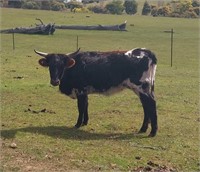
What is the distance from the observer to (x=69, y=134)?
9797 mm

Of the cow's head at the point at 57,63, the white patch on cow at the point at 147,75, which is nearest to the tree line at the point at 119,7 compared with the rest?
the cow's head at the point at 57,63

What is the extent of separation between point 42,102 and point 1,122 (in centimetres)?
267

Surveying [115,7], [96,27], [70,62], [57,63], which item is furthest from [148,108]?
[115,7]

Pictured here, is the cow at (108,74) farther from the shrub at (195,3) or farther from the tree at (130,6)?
the tree at (130,6)

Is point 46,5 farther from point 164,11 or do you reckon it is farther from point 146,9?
point 164,11

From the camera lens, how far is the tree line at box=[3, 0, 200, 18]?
5665 centimetres

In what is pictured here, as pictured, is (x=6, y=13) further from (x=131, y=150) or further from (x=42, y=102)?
(x=131, y=150)

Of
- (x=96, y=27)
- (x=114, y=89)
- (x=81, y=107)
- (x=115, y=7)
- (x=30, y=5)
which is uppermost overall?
(x=30, y=5)

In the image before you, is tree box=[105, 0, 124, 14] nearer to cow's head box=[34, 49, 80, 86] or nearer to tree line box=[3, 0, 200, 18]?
tree line box=[3, 0, 200, 18]

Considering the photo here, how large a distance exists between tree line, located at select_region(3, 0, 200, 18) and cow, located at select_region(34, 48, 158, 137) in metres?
44.0

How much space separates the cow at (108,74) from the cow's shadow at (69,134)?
427 mm

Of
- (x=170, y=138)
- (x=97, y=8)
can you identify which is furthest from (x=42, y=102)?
(x=97, y=8)

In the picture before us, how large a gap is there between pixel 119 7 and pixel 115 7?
78 centimetres

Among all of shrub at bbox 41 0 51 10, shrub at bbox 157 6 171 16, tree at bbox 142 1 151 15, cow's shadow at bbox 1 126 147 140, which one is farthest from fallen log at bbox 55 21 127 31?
cow's shadow at bbox 1 126 147 140
